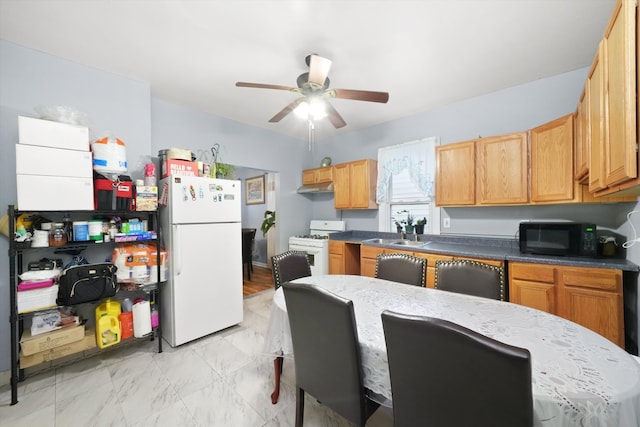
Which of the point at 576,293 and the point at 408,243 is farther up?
the point at 408,243

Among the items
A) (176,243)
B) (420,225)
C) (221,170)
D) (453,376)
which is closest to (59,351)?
(176,243)

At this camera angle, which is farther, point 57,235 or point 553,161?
point 553,161

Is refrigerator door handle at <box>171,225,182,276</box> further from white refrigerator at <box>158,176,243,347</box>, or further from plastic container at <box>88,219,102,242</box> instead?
plastic container at <box>88,219,102,242</box>

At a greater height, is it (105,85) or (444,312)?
(105,85)

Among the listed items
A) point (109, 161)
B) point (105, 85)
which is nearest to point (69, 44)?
point (105, 85)

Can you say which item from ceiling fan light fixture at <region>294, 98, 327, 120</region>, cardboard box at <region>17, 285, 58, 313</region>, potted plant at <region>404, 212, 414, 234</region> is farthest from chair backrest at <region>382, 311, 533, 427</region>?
potted plant at <region>404, 212, 414, 234</region>

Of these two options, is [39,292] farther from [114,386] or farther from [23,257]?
[114,386]

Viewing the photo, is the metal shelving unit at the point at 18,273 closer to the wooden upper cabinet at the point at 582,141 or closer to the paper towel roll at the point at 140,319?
the paper towel roll at the point at 140,319

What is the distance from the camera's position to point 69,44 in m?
2.05

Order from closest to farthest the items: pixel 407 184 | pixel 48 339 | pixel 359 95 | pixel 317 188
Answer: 1. pixel 48 339
2. pixel 359 95
3. pixel 407 184
4. pixel 317 188

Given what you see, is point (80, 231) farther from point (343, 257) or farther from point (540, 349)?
point (540, 349)

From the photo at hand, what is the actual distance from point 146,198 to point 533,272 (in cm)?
365

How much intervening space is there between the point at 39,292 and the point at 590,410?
3.13 m

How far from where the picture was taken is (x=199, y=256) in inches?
100
